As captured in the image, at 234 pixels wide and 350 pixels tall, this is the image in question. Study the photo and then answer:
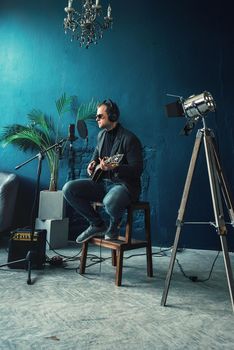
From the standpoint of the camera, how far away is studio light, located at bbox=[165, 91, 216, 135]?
6.29 ft

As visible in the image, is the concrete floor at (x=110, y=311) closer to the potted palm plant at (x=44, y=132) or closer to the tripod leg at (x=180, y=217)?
the tripod leg at (x=180, y=217)

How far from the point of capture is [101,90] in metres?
3.97

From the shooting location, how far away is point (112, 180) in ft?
8.64

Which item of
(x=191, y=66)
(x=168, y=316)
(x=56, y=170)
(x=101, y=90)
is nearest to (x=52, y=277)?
(x=168, y=316)

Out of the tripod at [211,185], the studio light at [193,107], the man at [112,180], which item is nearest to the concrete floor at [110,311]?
the tripod at [211,185]

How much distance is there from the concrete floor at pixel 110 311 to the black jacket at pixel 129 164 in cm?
72

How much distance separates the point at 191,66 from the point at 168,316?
290cm

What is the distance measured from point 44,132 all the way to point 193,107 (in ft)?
8.06

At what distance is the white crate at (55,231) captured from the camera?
11.4ft

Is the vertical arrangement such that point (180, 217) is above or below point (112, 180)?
below

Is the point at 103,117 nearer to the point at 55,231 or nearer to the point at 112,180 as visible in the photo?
the point at 112,180

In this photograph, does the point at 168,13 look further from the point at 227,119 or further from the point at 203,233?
the point at 203,233

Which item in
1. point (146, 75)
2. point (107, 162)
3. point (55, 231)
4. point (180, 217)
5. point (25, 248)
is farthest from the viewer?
point (146, 75)

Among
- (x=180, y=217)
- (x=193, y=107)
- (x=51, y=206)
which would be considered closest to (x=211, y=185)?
(x=180, y=217)
